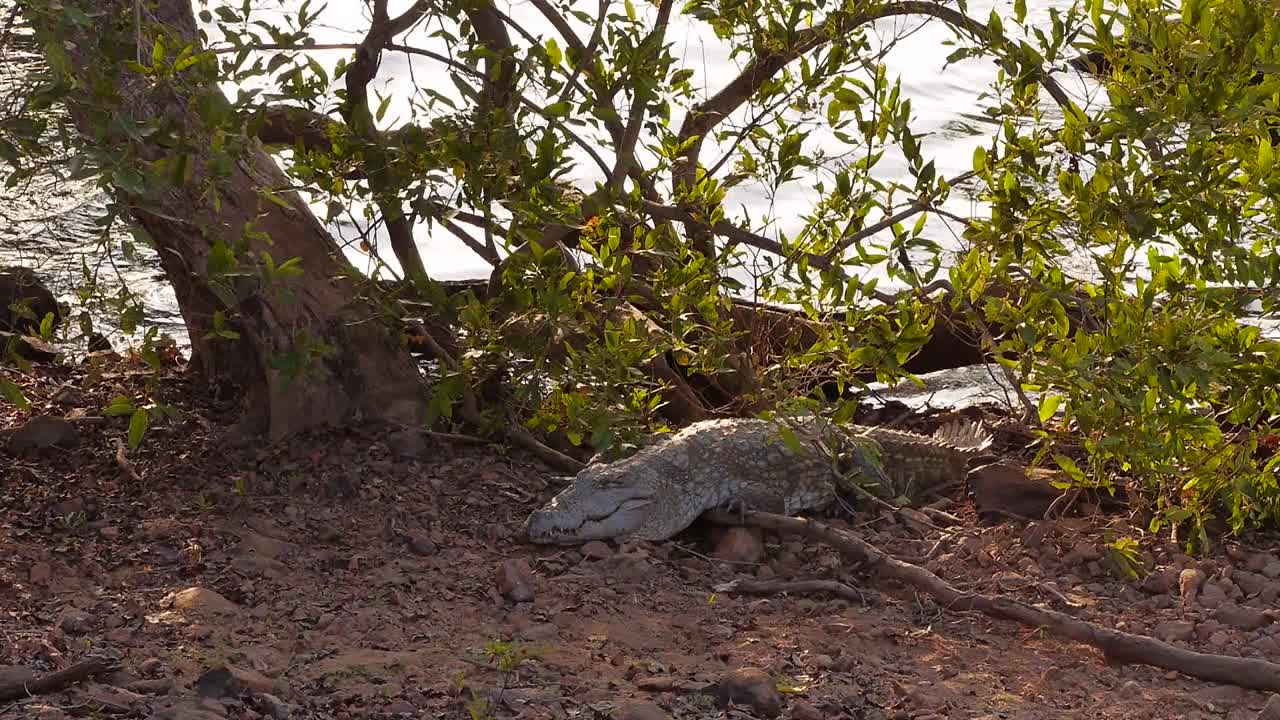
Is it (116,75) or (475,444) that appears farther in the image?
(475,444)

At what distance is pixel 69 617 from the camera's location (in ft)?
11.5

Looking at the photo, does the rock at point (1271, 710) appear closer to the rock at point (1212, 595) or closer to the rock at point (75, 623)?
the rock at point (1212, 595)

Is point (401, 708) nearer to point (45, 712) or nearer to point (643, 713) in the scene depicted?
point (643, 713)

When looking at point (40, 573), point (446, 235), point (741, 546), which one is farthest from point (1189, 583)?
point (446, 235)

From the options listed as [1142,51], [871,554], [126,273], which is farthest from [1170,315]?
[126,273]

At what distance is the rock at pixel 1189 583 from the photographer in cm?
418

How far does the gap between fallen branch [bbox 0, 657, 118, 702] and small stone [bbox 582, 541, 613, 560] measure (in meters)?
1.77

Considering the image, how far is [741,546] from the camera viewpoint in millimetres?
4699

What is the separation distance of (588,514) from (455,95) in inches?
153

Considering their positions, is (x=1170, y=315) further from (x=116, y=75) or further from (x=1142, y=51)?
(x=116, y=75)

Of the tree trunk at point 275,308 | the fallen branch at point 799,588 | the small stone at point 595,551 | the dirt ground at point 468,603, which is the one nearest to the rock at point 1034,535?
the dirt ground at point 468,603

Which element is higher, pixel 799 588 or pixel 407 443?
pixel 407 443

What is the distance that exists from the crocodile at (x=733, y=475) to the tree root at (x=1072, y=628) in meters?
0.25

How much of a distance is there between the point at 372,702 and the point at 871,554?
187 centimetres
